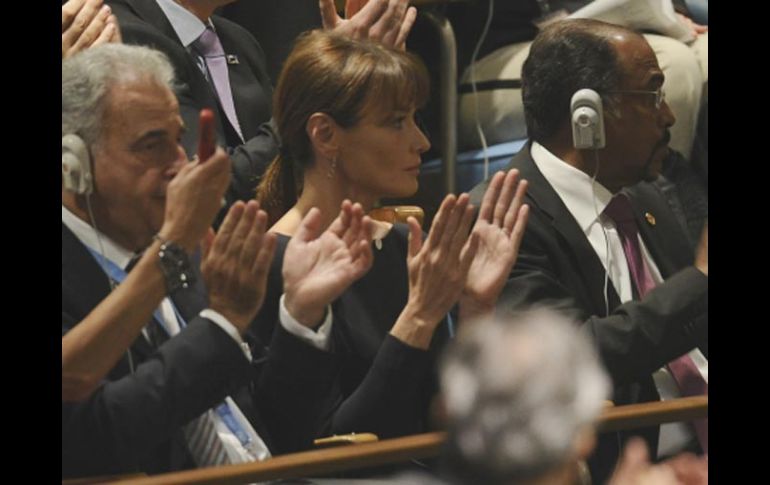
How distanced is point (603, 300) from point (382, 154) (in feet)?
1.68

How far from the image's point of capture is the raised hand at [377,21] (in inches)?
139

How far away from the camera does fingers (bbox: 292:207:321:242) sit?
3.30 metres

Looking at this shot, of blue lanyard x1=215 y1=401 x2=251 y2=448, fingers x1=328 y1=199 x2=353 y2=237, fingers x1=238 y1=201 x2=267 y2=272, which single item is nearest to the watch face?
fingers x1=238 y1=201 x2=267 y2=272

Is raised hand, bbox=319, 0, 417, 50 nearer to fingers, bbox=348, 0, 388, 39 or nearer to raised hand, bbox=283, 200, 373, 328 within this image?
fingers, bbox=348, 0, 388, 39

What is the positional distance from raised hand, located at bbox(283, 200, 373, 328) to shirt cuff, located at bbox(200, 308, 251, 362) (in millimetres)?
151

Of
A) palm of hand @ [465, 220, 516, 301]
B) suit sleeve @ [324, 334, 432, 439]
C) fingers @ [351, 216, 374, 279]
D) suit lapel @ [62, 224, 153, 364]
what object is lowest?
suit sleeve @ [324, 334, 432, 439]

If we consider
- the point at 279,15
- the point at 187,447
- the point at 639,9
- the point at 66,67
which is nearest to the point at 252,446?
the point at 187,447

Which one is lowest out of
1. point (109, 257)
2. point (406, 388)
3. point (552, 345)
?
point (406, 388)

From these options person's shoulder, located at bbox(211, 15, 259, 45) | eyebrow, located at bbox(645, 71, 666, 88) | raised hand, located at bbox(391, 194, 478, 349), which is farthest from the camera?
eyebrow, located at bbox(645, 71, 666, 88)

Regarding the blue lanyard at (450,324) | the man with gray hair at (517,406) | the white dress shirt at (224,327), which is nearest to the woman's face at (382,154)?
the blue lanyard at (450,324)

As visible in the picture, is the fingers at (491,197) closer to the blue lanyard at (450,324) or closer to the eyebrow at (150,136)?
the blue lanyard at (450,324)

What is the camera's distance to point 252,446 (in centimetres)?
315

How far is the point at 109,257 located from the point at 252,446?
37 cm
